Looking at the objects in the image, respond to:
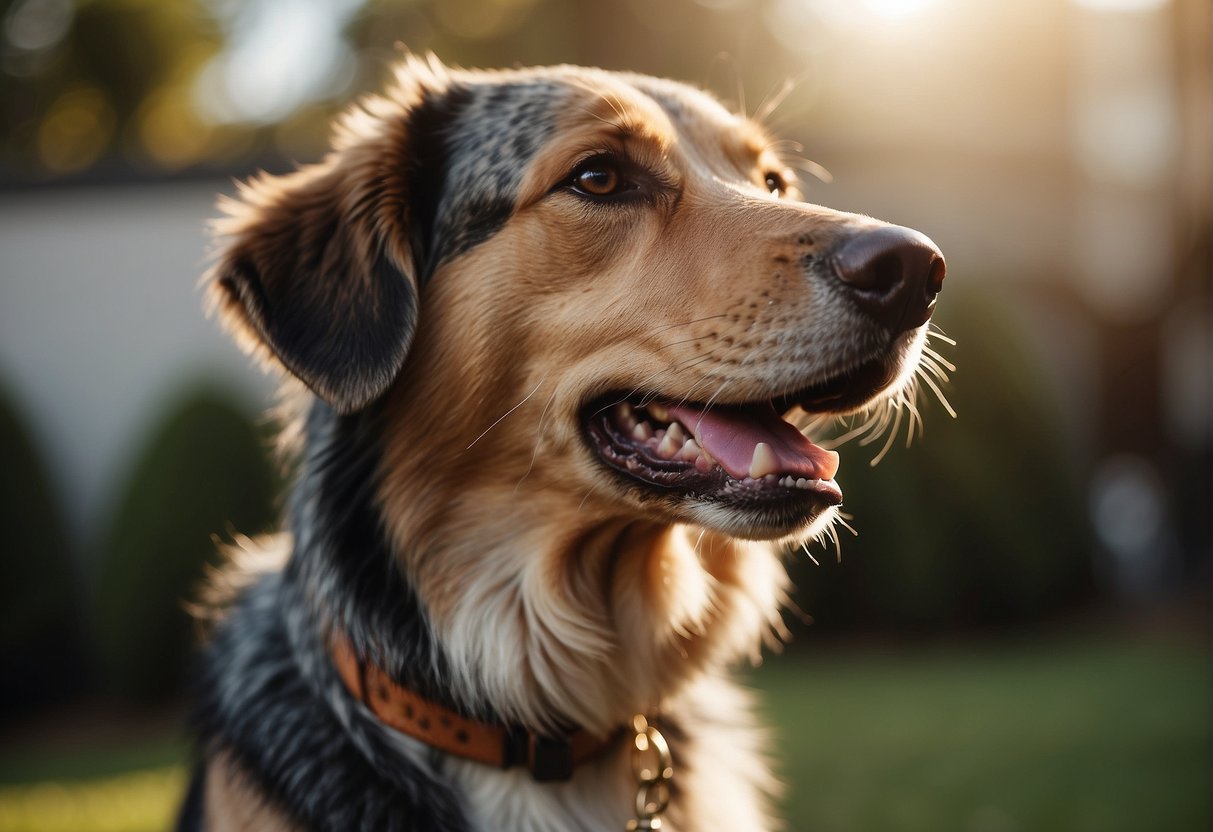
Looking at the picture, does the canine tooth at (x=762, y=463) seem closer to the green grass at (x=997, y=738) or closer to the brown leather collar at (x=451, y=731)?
the brown leather collar at (x=451, y=731)

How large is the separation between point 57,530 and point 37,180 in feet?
10.4

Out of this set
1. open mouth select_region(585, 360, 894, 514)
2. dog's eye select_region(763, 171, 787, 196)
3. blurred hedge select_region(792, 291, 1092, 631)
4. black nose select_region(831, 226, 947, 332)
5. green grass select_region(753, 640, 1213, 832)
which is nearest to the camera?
black nose select_region(831, 226, 947, 332)

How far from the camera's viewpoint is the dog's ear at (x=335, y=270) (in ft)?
8.11

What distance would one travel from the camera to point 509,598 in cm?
256

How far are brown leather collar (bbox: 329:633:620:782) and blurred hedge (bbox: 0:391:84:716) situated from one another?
22.6 feet

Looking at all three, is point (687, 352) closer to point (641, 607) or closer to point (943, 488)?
point (641, 607)

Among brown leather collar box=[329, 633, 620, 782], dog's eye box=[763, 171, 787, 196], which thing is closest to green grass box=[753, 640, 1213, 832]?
brown leather collar box=[329, 633, 620, 782]

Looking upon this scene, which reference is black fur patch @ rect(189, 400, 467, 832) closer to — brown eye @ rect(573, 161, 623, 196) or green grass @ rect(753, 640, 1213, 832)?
brown eye @ rect(573, 161, 623, 196)

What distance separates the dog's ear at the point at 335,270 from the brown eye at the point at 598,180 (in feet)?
1.51

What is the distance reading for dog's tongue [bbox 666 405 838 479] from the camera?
2.32m

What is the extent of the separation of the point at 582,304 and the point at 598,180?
355mm

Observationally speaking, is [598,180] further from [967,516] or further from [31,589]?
[31,589]

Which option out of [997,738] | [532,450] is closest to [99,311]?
[532,450]

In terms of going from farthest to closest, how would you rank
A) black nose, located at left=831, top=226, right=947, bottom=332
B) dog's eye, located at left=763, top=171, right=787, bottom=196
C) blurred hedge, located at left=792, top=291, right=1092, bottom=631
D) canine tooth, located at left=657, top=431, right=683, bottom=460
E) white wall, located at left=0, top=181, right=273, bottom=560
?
white wall, located at left=0, top=181, right=273, bottom=560
blurred hedge, located at left=792, top=291, right=1092, bottom=631
dog's eye, located at left=763, top=171, right=787, bottom=196
canine tooth, located at left=657, top=431, right=683, bottom=460
black nose, located at left=831, top=226, right=947, bottom=332
